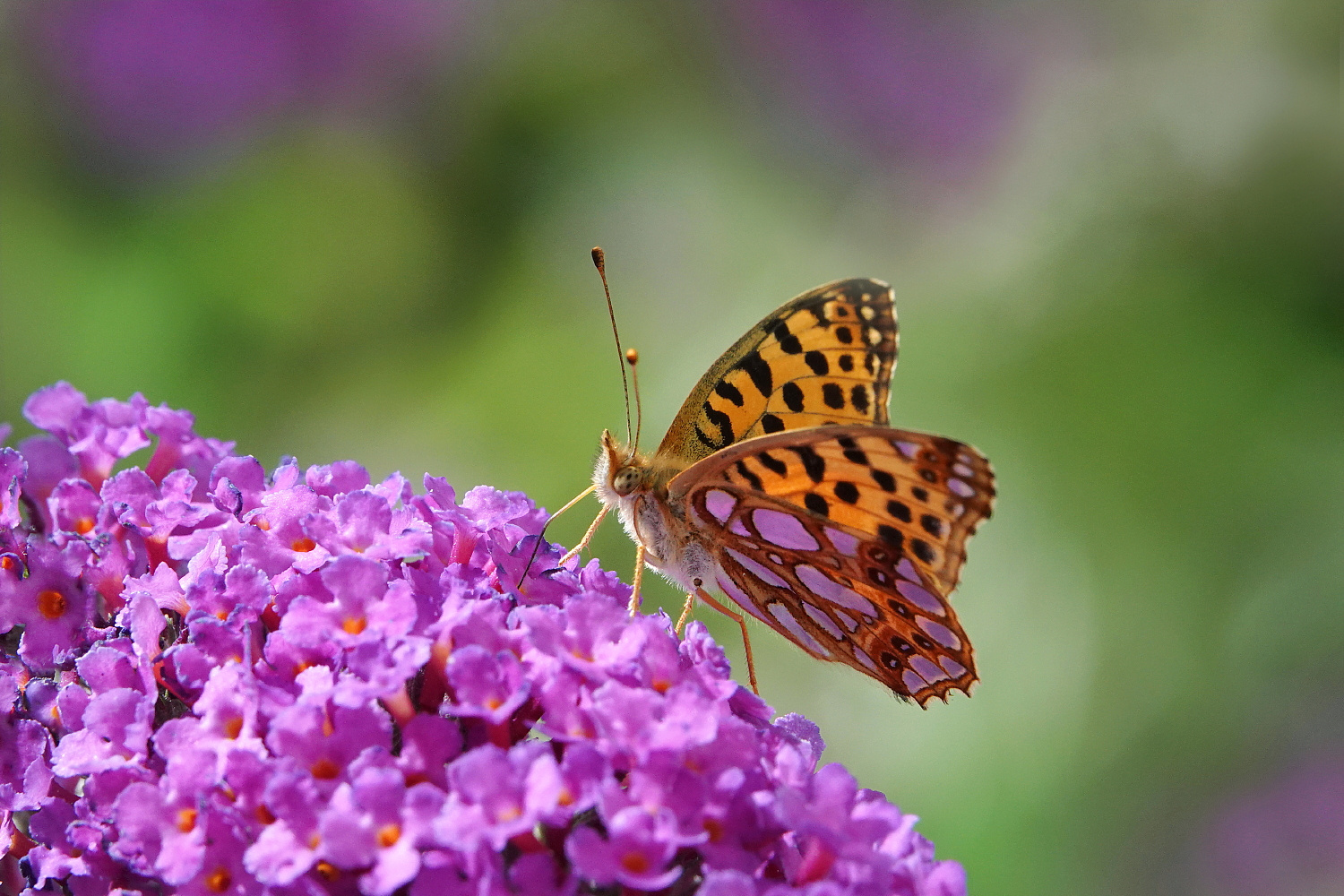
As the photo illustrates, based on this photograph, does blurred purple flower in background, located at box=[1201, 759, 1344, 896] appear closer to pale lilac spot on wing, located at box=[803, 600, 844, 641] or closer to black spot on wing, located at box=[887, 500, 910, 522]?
pale lilac spot on wing, located at box=[803, 600, 844, 641]

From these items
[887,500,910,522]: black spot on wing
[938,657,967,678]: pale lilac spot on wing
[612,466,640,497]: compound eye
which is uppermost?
[612,466,640,497]: compound eye

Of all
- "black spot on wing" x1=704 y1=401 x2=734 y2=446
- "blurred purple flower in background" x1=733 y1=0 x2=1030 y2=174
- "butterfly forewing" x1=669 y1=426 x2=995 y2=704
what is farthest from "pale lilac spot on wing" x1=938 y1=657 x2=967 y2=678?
"blurred purple flower in background" x1=733 y1=0 x2=1030 y2=174

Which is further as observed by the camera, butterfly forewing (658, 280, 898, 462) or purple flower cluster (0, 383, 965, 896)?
butterfly forewing (658, 280, 898, 462)

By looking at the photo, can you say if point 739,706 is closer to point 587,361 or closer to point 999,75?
point 587,361

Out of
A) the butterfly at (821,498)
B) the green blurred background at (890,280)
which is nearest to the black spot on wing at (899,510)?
the butterfly at (821,498)

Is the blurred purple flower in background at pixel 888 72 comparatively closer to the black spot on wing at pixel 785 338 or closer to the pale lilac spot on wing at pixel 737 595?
the black spot on wing at pixel 785 338

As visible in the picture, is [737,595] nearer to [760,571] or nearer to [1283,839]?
[760,571]

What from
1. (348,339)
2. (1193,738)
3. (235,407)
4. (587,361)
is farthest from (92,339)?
(1193,738)
